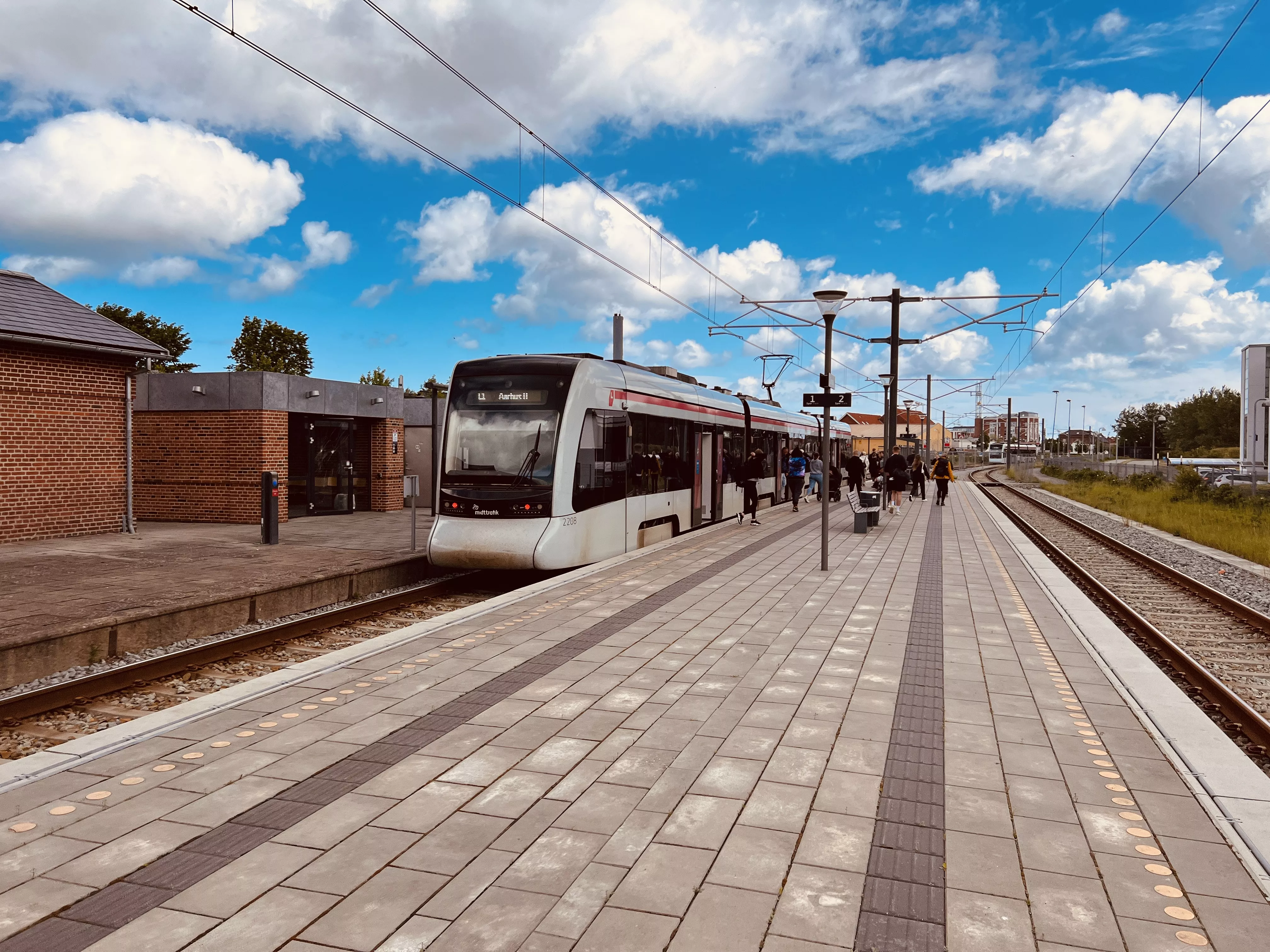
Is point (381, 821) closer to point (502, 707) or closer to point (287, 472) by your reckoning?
point (502, 707)

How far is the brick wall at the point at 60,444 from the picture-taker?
533 inches

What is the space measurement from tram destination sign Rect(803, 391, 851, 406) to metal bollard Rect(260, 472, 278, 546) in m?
8.21

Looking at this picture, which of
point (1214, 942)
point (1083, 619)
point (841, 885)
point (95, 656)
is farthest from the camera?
point (1083, 619)

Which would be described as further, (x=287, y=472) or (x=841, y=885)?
(x=287, y=472)

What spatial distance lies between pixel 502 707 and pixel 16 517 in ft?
39.4

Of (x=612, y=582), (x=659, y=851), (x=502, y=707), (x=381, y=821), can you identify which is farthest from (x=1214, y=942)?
(x=612, y=582)

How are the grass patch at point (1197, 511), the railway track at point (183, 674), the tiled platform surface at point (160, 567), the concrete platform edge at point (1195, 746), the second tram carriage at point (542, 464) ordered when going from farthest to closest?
1. the grass patch at point (1197, 511)
2. the second tram carriage at point (542, 464)
3. the tiled platform surface at point (160, 567)
4. the railway track at point (183, 674)
5. the concrete platform edge at point (1195, 746)

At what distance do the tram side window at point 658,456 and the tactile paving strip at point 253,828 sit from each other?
6.66 meters

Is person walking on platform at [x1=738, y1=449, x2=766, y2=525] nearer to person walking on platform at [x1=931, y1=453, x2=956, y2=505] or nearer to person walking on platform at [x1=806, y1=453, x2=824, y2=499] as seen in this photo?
person walking on platform at [x1=806, y1=453, x2=824, y2=499]

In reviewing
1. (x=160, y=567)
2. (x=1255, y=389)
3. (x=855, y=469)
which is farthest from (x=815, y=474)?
(x=1255, y=389)

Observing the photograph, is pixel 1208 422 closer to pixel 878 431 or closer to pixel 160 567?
pixel 878 431

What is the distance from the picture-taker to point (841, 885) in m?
3.22

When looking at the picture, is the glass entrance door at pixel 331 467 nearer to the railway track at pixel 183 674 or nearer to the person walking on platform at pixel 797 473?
the railway track at pixel 183 674

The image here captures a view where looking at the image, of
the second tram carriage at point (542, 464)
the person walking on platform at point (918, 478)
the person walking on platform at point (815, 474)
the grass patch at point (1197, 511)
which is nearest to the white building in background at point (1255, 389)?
the grass patch at point (1197, 511)
